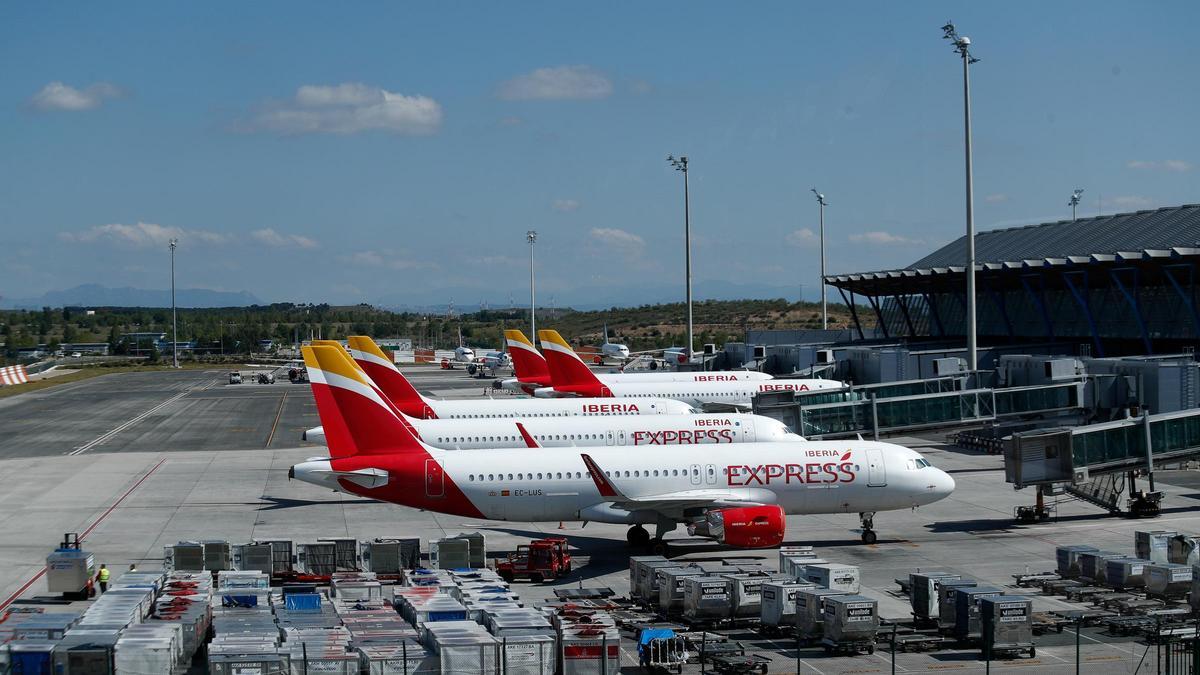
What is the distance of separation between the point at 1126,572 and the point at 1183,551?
3571 mm

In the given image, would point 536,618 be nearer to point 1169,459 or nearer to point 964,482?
point 1169,459

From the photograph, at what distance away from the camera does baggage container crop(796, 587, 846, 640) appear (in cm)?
3109

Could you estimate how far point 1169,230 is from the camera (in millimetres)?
90312

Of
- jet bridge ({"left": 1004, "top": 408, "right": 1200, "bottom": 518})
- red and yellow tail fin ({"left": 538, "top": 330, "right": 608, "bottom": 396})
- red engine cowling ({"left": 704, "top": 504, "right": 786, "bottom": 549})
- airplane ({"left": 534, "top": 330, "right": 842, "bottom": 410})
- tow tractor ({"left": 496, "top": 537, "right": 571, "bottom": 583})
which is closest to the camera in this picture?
tow tractor ({"left": 496, "top": 537, "right": 571, "bottom": 583})

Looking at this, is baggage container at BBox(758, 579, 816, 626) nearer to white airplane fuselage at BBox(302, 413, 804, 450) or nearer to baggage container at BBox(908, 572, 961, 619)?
baggage container at BBox(908, 572, 961, 619)

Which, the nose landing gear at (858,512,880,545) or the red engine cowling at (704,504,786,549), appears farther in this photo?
the nose landing gear at (858,512,880,545)

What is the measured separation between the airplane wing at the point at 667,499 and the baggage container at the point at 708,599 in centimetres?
861

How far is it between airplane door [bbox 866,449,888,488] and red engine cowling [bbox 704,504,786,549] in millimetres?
5195

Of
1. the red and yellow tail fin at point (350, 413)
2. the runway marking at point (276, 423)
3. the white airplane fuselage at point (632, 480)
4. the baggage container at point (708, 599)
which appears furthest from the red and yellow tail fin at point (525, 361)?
the baggage container at point (708, 599)

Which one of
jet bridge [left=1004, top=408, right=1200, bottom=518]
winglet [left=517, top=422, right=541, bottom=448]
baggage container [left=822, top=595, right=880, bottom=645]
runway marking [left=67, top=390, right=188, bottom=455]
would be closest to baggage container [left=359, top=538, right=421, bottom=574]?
winglet [left=517, top=422, right=541, bottom=448]

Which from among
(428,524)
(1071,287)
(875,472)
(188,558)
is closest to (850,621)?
(875,472)

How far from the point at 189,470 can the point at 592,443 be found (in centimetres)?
2726

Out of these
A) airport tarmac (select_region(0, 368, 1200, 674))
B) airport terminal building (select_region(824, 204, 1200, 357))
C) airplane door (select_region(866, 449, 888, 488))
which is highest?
airport terminal building (select_region(824, 204, 1200, 357))

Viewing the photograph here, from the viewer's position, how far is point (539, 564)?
132ft
